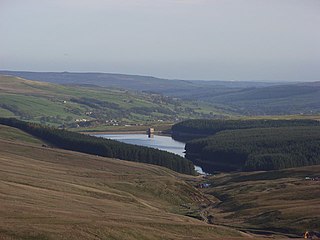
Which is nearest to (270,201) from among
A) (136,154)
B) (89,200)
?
(89,200)

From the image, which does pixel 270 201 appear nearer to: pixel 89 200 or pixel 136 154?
pixel 89 200

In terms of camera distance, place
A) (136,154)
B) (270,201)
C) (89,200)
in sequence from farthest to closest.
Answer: (136,154)
(270,201)
(89,200)

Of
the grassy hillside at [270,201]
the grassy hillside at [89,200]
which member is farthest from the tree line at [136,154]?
the grassy hillside at [270,201]

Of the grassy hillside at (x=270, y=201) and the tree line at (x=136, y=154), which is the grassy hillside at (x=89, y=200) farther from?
the tree line at (x=136, y=154)

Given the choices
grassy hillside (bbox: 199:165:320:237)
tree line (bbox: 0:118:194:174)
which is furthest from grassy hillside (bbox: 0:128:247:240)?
tree line (bbox: 0:118:194:174)

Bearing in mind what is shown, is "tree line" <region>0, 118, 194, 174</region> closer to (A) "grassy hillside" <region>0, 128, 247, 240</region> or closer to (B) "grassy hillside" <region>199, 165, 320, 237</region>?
(A) "grassy hillside" <region>0, 128, 247, 240</region>

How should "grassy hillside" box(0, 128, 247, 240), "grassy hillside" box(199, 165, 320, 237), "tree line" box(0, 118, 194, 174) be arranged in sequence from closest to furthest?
"grassy hillside" box(0, 128, 247, 240) < "grassy hillside" box(199, 165, 320, 237) < "tree line" box(0, 118, 194, 174)

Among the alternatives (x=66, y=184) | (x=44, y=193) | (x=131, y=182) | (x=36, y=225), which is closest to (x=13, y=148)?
(x=131, y=182)
